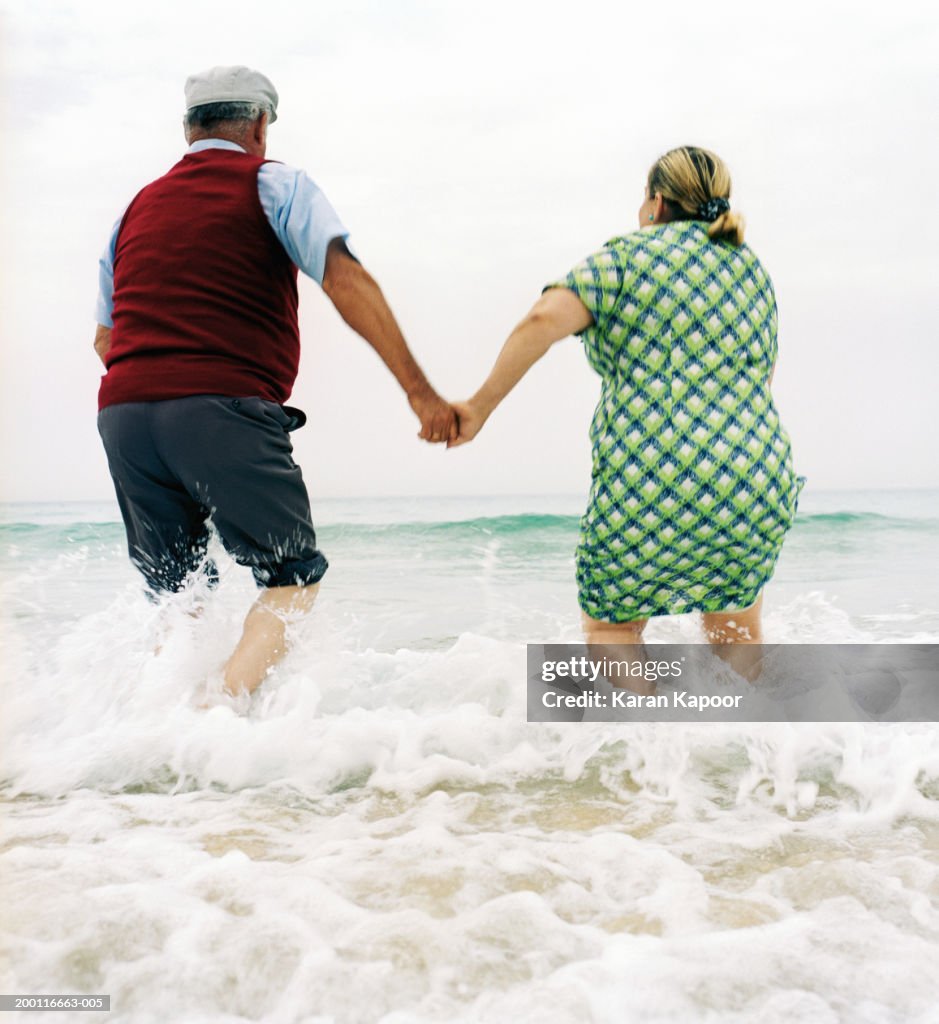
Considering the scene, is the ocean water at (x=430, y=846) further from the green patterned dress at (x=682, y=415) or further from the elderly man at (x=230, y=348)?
the green patterned dress at (x=682, y=415)

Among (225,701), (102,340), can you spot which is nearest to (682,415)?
(225,701)

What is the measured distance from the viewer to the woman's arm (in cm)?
235

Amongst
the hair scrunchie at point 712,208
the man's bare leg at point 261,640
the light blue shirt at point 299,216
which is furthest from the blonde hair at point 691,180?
the man's bare leg at point 261,640

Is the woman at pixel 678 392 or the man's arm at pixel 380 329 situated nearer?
the woman at pixel 678 392

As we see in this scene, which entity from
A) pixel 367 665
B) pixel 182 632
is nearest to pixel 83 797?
pixel 182 632

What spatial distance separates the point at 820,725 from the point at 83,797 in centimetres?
179

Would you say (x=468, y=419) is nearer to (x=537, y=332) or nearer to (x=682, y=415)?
(x=537, y=332)

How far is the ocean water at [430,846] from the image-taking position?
1.44 metres

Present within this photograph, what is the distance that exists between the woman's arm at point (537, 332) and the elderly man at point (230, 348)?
27cm

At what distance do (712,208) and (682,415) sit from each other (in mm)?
557

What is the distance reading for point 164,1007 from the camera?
4.63 ft

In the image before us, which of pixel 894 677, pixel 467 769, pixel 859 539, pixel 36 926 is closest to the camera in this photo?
pixel 36 926

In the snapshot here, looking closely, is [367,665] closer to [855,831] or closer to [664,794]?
[664,794]

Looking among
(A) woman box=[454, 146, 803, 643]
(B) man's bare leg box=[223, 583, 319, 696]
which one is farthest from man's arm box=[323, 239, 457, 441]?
(B) man's bare leg box=[223, 583, 319, 696]
